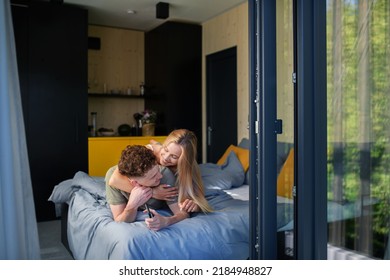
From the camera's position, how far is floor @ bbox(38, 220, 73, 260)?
9.95 feet

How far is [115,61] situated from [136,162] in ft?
12.7

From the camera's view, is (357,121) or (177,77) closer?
(357,121)

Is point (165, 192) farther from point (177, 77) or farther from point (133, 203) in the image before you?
point (177, 77)

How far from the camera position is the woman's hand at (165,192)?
2193mm

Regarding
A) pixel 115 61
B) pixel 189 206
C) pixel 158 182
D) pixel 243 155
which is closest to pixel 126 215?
pixel 158 182

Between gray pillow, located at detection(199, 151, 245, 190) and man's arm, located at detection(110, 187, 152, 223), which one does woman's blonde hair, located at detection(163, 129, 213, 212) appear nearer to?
man's arm, located at detection(110, 187, 152, 223)

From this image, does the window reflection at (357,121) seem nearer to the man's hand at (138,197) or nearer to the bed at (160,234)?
the bed at (160,234)

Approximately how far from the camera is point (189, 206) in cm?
221

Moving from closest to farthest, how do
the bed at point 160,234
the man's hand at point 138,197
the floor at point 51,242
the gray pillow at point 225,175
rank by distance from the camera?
the bed at point 160,234, the man's hand at point 138,197, the floor at point 51,242, the gray pillow at point 225,175

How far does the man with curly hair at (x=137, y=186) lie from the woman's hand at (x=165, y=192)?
0.10ft

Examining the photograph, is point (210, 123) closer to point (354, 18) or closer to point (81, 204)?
point (81, 204)

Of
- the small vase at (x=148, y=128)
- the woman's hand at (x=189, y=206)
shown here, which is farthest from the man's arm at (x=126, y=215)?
the small vase at (x=148, y=128)
